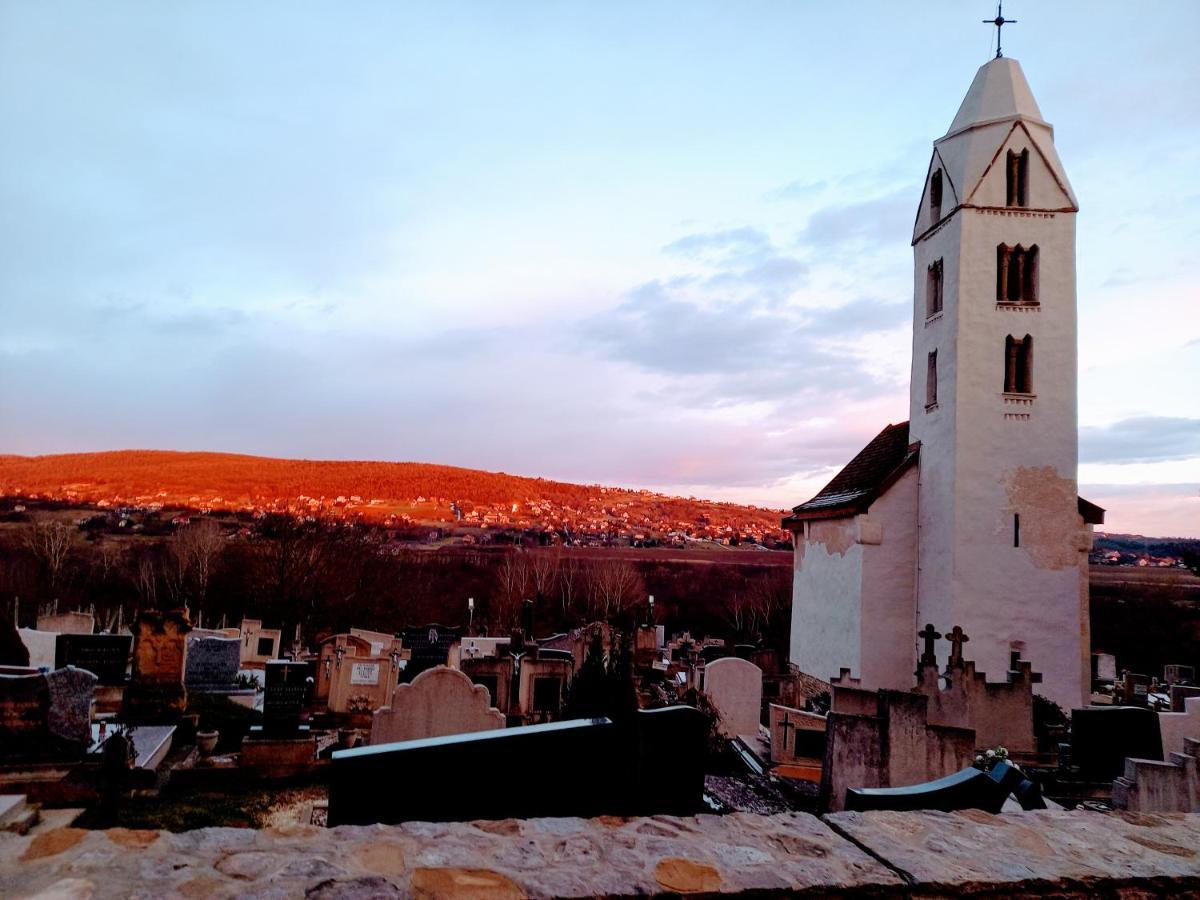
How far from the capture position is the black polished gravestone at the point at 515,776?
12.8 ft

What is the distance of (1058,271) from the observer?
17.3 metres

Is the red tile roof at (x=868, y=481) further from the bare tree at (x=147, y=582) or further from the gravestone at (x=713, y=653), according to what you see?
the bare tree at (x=147, y=582)

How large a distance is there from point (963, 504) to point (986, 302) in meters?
4.68

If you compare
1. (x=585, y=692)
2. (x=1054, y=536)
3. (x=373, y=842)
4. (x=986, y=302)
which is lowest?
(x=585, y=692)

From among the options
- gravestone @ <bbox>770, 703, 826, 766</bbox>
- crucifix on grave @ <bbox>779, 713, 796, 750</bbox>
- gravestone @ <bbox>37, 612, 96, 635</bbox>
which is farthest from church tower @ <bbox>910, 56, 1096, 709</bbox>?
gravestone @ <bbox>37, 612, 96, 635</bbox>

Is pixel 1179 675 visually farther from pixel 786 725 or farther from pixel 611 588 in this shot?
pixel 611 588

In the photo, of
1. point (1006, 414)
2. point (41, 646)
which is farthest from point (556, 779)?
point (1006, 414)

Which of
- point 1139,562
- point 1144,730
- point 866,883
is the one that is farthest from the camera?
point 1139,562

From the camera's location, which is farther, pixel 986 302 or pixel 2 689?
pixel 986 302

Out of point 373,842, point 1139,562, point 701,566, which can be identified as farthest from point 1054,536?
point 1139,562

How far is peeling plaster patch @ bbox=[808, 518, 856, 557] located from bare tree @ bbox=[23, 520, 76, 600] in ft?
89.9

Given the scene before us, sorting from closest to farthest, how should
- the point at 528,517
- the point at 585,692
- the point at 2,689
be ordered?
1. the point at 2,689
2. the point at 585,692
3. the point at 528,517

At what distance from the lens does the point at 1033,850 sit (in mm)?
3006

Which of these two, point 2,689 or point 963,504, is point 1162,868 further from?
point 963,504
